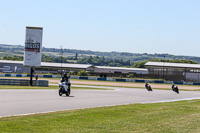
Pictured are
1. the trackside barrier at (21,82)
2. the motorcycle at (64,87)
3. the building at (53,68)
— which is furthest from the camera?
the building at (53,68)

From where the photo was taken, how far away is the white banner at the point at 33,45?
46438 millimetres

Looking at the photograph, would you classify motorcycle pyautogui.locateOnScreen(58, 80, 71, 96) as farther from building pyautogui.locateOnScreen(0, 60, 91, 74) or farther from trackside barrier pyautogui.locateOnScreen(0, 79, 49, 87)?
building pyautogui.locateOnScreen(0, 60, 91, 74)

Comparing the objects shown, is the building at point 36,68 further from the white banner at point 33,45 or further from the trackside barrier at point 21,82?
the white banner at point 33,45

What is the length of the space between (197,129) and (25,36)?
37.2m

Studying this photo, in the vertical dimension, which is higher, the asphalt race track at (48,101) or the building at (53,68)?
the building at (53,68)

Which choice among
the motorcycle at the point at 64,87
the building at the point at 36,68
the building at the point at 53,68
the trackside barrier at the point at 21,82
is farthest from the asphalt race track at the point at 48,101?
the building at the point at 36,68

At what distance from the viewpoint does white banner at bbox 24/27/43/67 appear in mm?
46438

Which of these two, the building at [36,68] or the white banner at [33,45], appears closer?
the white banner at [33,45]

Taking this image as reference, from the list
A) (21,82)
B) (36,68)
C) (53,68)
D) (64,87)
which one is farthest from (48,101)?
(53,68)

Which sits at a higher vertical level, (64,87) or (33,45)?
(33,45)

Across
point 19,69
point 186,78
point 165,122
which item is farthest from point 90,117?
point 19,69

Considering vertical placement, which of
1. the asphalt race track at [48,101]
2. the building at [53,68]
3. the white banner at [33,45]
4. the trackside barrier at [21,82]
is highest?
the white banner at [33,45]

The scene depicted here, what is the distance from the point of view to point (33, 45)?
46.8 meters

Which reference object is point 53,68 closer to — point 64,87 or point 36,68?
point 36,68
